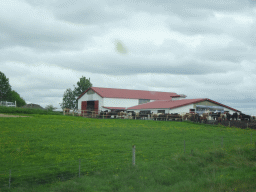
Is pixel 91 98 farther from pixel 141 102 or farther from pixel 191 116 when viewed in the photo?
pixel 191 116

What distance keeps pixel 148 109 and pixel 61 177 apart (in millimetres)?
48707

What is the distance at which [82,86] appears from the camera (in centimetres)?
10038


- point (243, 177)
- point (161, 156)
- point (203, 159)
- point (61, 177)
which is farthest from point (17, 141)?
point (243, 177)

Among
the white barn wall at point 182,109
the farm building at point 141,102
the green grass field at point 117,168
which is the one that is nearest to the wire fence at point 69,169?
the green grass field at point 117,168

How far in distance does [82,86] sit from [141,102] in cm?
3417

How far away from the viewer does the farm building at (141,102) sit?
184 ft

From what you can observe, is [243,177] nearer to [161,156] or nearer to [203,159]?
[203,159]

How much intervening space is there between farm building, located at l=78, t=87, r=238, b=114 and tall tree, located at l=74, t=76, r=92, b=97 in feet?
70.5

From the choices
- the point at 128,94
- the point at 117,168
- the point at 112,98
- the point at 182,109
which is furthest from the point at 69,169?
the point at 128,94

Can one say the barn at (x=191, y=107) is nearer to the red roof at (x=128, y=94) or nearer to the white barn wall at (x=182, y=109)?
→ the white barn wall at (x=182, y=109)

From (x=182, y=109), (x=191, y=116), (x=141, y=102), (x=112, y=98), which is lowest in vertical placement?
(x=191, y=116)

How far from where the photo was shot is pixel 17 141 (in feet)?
61.3

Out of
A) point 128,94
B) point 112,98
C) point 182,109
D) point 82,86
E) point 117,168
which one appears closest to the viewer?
point 117,168

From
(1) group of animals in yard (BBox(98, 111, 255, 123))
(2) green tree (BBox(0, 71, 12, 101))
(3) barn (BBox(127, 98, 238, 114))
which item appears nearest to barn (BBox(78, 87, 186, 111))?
(3) barn (BBox(127, 98, 238, 114))
